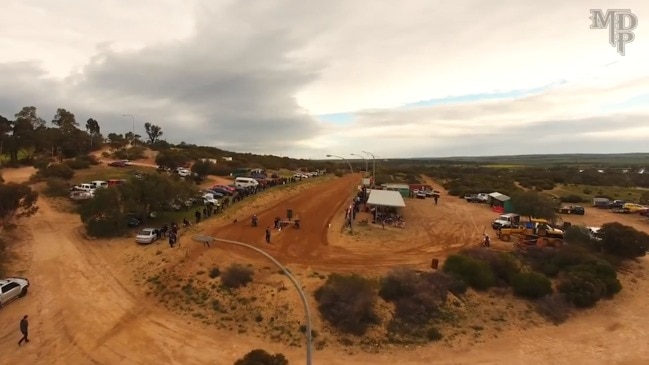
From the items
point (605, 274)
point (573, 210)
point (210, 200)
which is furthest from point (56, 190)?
point (573, 210)

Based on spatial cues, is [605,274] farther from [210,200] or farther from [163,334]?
[210,200]

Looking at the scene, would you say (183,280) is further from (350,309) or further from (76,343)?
(350,309)

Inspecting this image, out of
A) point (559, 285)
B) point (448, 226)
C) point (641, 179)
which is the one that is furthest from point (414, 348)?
point (641, 179)

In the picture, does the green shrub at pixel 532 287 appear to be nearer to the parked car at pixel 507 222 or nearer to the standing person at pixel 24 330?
the parked car at pixel 507 222

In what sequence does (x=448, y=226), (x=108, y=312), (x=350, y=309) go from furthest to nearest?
(x=448, y=226), (x=108, y=312), (x=350, y=309)

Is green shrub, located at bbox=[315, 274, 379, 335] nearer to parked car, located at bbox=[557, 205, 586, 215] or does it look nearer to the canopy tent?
the canopy tent

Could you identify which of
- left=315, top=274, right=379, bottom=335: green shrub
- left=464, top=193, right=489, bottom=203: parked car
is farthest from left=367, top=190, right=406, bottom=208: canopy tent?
left=464, top=193, right=489, bottom=203: parked car
